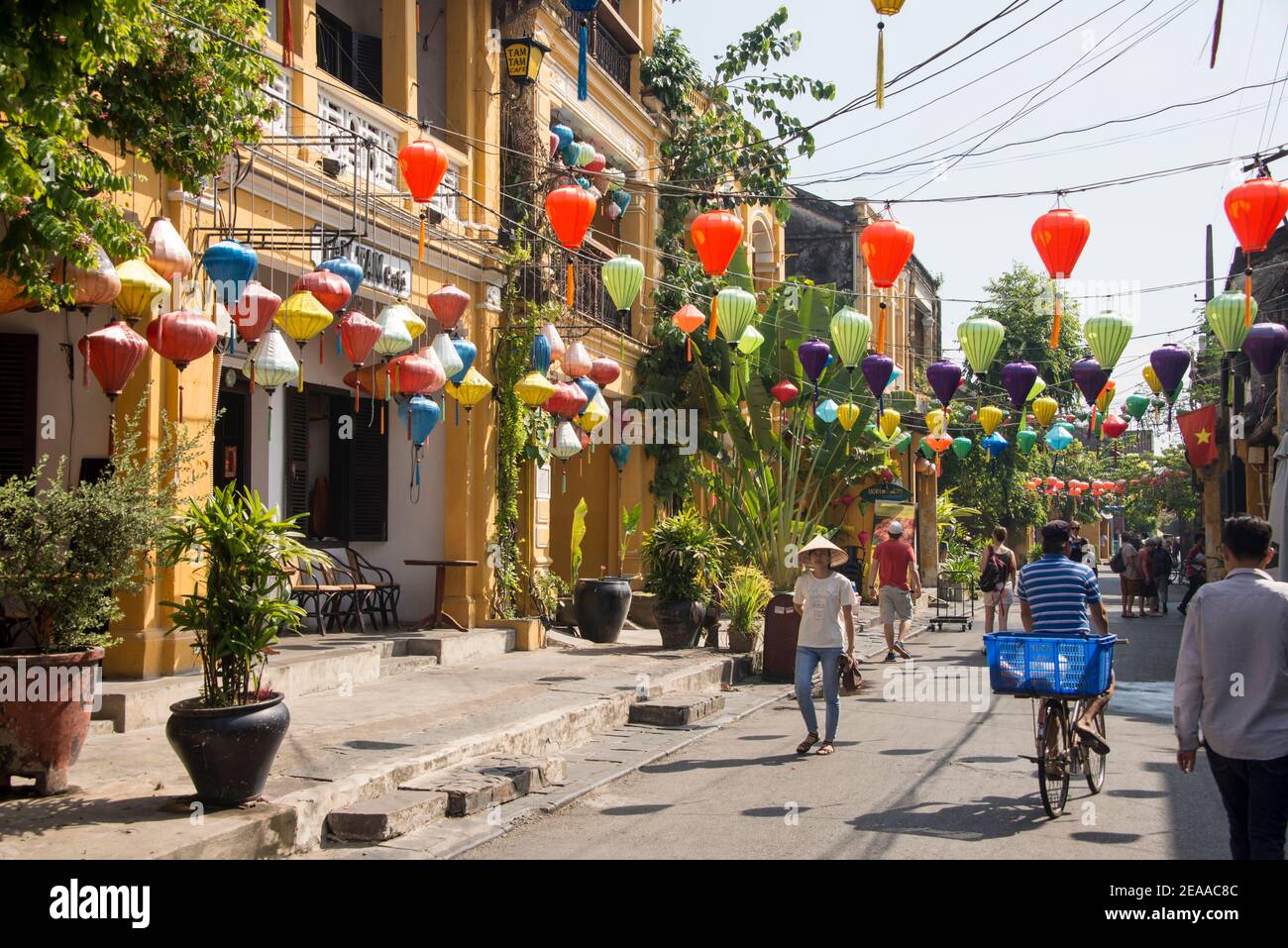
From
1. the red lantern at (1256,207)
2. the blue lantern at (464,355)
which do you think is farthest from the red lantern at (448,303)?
the red lantern at (1256,207)

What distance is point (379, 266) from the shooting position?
12.7 meters

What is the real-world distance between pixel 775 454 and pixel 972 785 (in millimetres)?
12489

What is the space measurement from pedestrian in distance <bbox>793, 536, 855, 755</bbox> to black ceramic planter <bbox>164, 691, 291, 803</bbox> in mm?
4667

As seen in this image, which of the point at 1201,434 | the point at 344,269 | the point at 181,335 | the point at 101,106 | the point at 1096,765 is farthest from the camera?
the point at 1201,434

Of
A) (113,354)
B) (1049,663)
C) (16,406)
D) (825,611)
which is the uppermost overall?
(113,354)

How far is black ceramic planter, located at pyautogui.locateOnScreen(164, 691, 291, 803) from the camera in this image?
6.37m

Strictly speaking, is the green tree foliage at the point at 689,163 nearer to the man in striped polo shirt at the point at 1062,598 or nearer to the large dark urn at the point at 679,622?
the large dark urn at the point at 679,622

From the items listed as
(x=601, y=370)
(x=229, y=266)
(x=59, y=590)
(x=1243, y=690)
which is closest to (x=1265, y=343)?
A: (x=601, y=370)

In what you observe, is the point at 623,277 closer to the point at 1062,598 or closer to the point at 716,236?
the point at 716,236

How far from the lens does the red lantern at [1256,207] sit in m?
9.66

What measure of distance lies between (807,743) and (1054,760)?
269 centimetres

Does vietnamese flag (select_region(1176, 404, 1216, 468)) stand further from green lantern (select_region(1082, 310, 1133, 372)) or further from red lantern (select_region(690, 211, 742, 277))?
red lantern (select_region(690, 211, 742, 277))

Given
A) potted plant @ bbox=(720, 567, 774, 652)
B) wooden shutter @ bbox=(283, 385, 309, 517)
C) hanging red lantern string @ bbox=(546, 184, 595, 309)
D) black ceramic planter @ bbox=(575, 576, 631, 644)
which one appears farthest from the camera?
black ceramic planter @ bbox=(575, 576, 631, 644)

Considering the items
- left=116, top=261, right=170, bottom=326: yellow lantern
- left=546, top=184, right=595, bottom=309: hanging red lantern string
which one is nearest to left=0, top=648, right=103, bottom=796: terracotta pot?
left=116, top=261, right=170, bottom=326: yellow lantern
